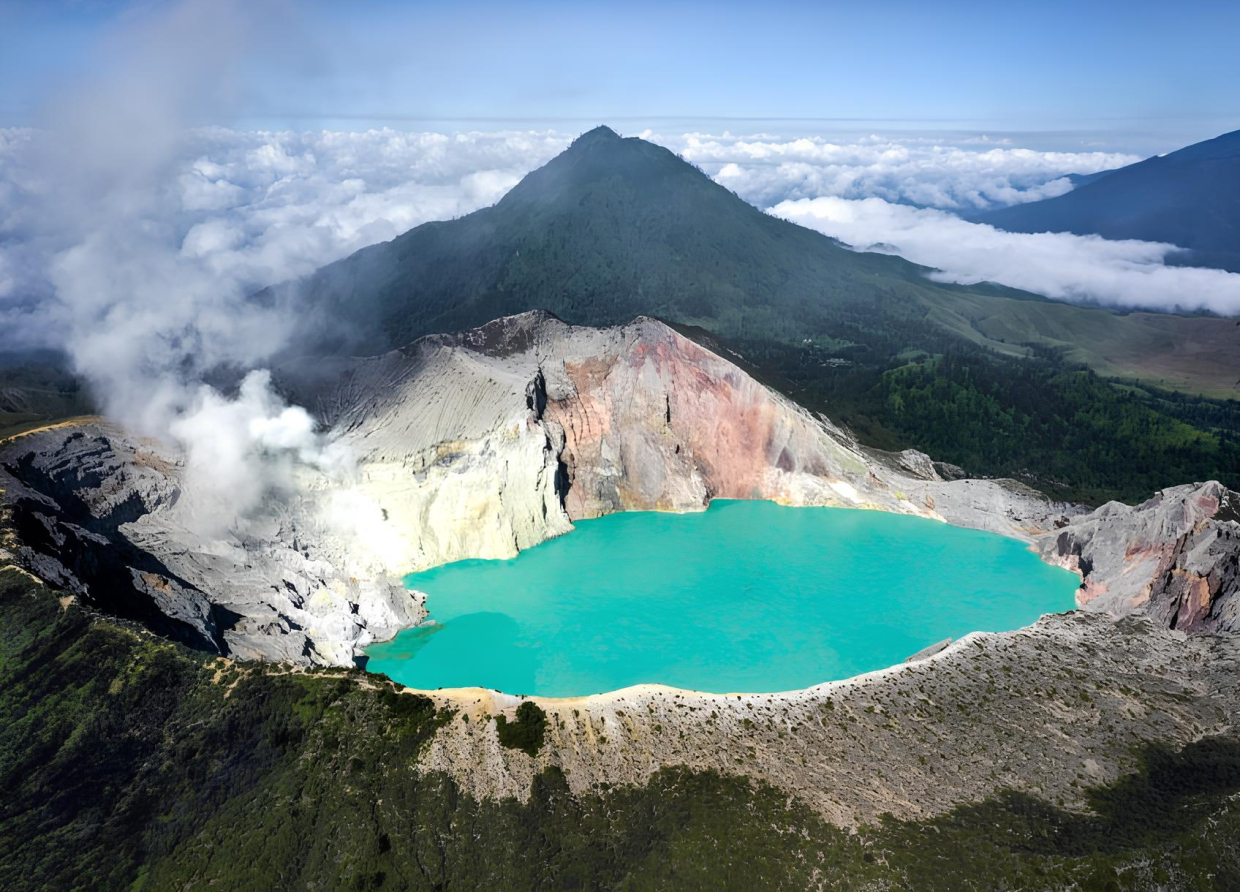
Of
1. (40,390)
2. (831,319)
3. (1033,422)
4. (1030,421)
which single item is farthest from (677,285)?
(40,390)

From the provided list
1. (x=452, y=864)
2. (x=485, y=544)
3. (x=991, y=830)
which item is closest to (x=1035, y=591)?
(x=991, y=830)

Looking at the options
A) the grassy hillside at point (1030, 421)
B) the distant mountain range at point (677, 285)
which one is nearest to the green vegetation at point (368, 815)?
the grassy hillside at point (1030, 421)

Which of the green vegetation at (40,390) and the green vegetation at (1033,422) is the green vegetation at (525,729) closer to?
the green vegetation at (1033,422)

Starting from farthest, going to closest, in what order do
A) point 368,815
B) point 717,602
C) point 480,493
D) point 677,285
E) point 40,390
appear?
point 677,285, point 40,390, point 480,493, point 717,602, point 368,815

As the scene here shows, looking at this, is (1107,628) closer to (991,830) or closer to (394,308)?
(991,830)

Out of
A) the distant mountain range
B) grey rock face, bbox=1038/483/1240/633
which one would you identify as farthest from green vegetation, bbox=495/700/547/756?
the distant mountain range

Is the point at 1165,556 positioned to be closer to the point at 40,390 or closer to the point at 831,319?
the point at 831,319
